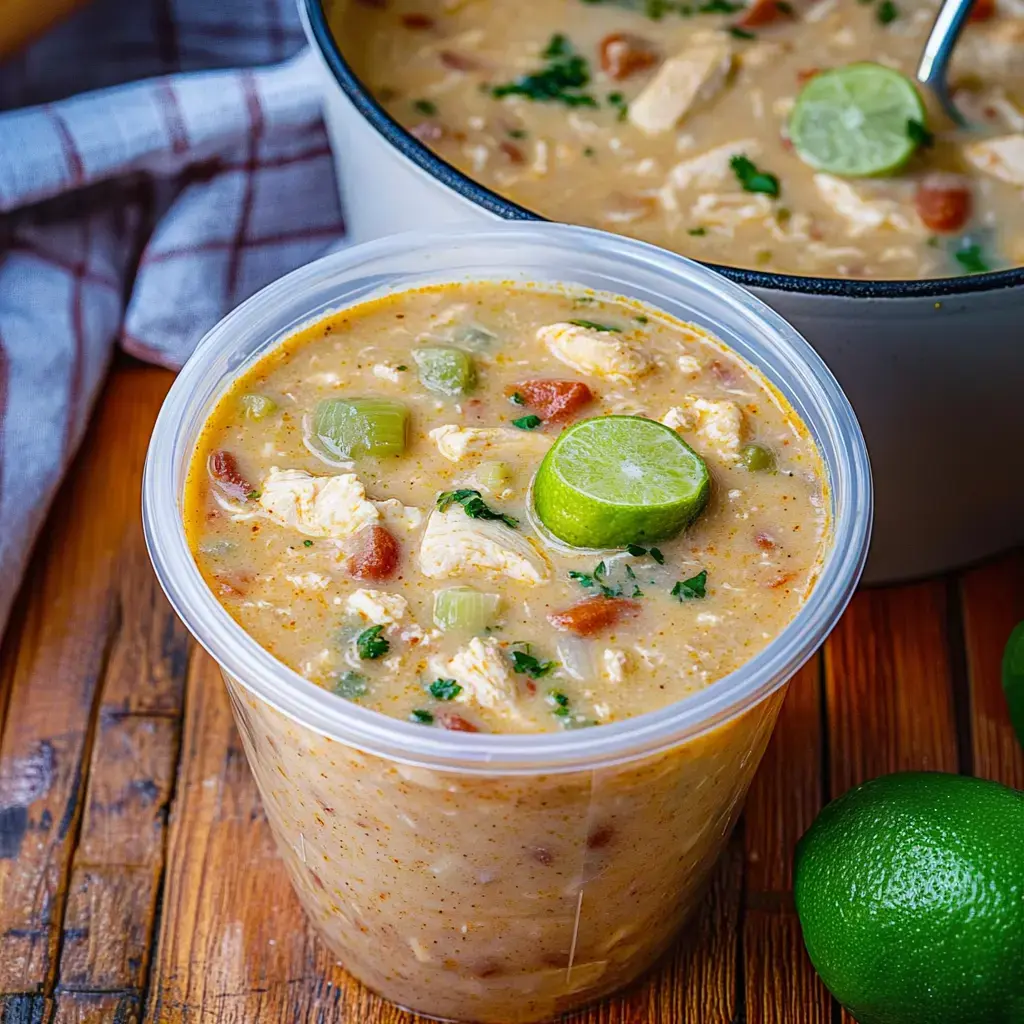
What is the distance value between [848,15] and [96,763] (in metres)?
1.71

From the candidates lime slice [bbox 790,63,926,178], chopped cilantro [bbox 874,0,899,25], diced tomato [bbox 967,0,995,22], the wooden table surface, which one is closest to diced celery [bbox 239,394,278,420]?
the wooden table surface

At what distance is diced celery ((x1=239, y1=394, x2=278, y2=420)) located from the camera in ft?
5.91

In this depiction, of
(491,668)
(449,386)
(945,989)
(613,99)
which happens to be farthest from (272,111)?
(945,989)

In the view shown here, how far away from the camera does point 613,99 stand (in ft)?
8.14

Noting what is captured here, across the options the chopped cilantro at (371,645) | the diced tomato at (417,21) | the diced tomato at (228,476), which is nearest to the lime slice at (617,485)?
the chopped cilantro at (371,645)

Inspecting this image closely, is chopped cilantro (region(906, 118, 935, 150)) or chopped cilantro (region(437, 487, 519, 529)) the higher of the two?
chopped cilantro (region(437, 487, 519, 529))

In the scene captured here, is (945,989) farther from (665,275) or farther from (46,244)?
(46,244)

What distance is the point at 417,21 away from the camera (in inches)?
103

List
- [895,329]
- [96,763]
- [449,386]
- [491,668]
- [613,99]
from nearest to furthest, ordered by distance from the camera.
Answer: [491,668]
[449,386]
[895,329]
[96,763]
[613,99]

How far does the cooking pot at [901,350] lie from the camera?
1.96 metres

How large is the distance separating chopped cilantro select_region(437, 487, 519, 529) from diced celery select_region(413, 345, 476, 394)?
167mm

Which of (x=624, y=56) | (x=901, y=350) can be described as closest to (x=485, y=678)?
(x=901, y=350)

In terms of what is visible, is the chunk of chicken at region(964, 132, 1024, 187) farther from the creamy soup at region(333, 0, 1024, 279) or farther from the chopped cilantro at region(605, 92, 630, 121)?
the chopped cilantro at region(605, 92, 630, 121)

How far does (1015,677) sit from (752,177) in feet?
2.70
